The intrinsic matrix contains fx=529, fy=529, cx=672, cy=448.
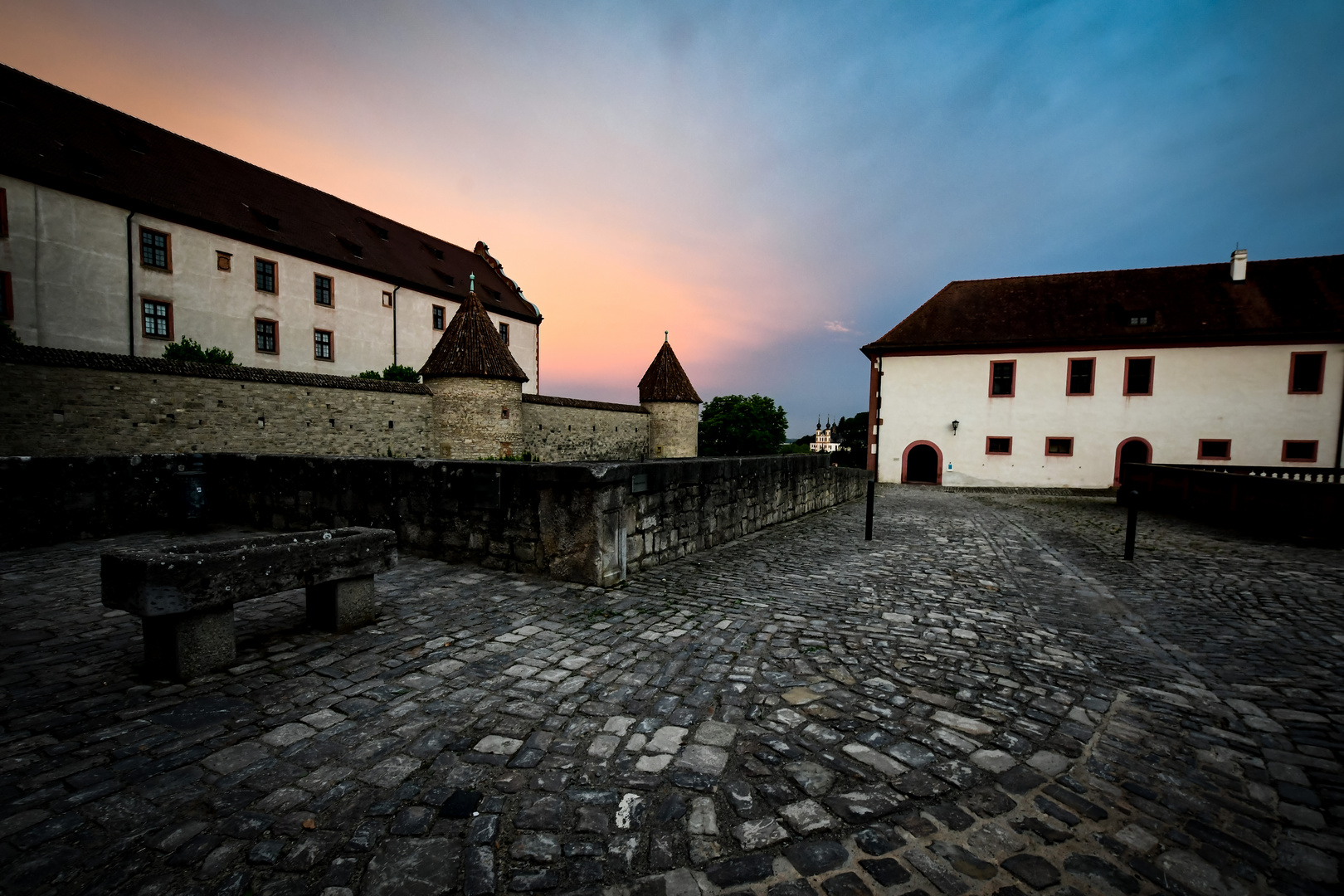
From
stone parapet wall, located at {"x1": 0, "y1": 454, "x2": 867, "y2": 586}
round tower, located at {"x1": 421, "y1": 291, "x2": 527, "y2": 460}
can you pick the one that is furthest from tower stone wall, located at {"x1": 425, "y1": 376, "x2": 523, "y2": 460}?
stone parapet wall, located at {"x1": 0, "y1": 454, "x2": 867, "y2": 586}

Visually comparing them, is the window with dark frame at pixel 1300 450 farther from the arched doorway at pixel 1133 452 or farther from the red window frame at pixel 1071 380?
the red window frame at pixel 1071 380

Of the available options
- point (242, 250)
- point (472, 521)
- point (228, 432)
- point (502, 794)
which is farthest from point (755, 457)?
point (242, 250)

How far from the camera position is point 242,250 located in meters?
23.8

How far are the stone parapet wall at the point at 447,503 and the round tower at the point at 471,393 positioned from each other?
44.8ft

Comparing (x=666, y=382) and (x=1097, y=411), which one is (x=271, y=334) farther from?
(x=1097, y=411)

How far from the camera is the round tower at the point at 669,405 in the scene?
99.6ft

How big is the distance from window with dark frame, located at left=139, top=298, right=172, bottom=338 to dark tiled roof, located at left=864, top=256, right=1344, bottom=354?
97.0 feet

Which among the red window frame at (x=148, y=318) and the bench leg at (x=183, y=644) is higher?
the red window frame at (x=148, y=318)

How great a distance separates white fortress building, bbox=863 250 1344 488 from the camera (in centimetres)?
2031

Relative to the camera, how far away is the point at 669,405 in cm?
3034

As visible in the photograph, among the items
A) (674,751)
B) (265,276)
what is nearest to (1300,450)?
(674,751)

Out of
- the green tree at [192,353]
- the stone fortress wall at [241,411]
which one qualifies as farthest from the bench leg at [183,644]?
the green tree at [192,353]

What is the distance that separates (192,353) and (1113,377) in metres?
36.1

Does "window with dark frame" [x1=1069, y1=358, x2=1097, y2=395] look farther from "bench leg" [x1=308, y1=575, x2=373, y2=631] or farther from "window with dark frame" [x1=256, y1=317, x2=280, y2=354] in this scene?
"window with dark frame" [x1=256, y1=317, x2=280, y2=354]
